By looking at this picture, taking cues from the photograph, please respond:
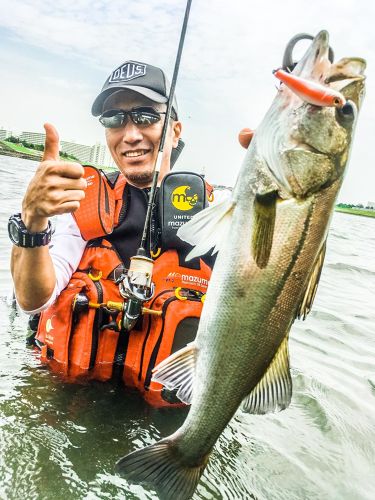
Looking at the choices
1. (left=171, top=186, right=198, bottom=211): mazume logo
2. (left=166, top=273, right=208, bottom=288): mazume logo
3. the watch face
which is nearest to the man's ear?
(left=171, top=186, right=198, bottom=211): mazume logo

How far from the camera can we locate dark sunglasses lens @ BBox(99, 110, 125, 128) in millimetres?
4164

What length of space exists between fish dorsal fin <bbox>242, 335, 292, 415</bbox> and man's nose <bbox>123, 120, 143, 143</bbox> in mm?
2504

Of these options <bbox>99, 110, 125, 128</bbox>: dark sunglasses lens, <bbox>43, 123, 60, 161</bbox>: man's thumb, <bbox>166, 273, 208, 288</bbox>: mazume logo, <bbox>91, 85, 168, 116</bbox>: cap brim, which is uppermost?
<bbox>91, 85, 168, 116</bbox>: cap brim

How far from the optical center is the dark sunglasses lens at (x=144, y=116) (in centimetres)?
413

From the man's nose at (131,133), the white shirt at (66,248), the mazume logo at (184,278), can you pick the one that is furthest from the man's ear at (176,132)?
the mazume logo at (184,278)

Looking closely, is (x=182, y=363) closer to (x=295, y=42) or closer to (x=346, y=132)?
(x=346, y=132)

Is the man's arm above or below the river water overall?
above

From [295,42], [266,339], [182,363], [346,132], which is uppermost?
[295,42]

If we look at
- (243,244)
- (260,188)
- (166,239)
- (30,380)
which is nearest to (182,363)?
(243,244)

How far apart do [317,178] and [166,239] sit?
1983 millimetres

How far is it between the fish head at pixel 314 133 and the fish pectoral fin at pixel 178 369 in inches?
37.4

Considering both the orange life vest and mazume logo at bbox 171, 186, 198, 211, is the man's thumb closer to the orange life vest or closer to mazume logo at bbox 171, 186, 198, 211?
the orange life vest

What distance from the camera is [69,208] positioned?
8.70 ft

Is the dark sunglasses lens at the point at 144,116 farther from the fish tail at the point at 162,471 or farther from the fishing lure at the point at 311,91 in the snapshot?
the fish tail at the point at 162,471
